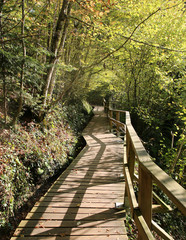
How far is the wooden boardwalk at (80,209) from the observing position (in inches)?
93.2

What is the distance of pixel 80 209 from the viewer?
9.47ft

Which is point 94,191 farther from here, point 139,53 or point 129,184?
point 139,53

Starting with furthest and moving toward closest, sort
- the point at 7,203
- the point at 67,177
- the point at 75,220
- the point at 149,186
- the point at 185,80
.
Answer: the point at 185,80 → the point at 67,177 → the point at 7,203 → the point at 75,220 → the point at 149,186

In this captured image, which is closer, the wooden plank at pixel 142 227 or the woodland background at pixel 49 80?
the wooden plank at pixel 142 227

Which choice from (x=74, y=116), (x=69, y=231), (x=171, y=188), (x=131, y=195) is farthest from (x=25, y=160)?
(x=74, y=116)

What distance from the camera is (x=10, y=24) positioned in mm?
4199

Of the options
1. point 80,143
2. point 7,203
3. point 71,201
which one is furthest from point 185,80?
point 7,203

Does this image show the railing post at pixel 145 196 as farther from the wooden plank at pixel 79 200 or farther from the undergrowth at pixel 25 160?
the undergrowth at pixel 25 160

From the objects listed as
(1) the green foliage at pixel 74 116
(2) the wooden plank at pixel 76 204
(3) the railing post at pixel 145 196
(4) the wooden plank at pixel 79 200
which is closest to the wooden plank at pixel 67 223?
(2) the wooden plank at pixel 76 204

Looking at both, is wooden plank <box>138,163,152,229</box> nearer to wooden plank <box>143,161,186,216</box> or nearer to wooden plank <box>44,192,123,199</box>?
wooden plank <box>143,161,186,216</box>

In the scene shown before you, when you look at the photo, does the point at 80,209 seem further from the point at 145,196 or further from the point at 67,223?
the point at 145,196

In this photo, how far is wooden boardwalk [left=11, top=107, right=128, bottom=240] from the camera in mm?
2367

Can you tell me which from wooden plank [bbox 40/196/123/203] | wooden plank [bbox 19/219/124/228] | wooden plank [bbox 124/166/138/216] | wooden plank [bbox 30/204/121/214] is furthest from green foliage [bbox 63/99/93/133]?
wooden plank [bbox 124/166/138/216]

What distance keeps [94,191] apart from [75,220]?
2.94ft
